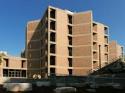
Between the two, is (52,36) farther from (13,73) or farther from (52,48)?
(13,73)

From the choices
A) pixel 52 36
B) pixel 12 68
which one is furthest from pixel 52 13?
pixel 12 68

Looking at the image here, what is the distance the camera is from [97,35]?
9544 centimetres

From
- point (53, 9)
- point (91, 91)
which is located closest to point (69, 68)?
point (53, 9)

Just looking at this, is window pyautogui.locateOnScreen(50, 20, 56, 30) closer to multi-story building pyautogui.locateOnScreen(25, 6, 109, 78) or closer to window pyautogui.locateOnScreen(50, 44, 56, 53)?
multi-story building pyautogui.locateOnScreen(25, 6, 109, 78)

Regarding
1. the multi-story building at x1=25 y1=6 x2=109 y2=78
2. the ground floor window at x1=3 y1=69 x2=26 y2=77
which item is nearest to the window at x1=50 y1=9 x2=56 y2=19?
the multi-story building at x1=25 y1=6 x2=109 y2=78

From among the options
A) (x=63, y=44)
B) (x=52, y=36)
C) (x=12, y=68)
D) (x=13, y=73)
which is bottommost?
(x=13, y=73)

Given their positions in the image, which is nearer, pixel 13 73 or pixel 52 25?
pixel 52 25

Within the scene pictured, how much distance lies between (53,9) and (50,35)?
8.07 m

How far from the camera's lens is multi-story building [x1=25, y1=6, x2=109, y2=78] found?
8156cm

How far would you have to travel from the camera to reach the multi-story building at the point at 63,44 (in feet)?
268

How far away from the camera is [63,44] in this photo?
8544 centimetres

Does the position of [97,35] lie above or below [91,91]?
above

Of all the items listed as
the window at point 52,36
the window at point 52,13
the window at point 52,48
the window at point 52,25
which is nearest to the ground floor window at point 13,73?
the window at point 52,48

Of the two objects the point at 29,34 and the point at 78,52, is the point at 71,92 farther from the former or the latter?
the point at 29,34
